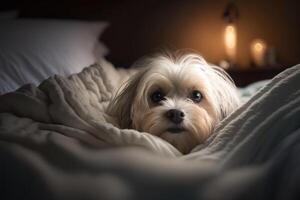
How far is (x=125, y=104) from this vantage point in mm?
1342

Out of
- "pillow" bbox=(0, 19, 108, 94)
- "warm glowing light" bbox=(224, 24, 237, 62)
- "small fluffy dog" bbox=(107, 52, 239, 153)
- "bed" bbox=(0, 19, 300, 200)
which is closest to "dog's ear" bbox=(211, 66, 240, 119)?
"small fluffy dog" bbox=(107, 52, 239, 153)

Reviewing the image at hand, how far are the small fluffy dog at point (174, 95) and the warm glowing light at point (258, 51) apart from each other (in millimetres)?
1395

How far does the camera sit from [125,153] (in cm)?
85

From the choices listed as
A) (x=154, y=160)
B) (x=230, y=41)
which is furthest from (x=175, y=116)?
(x=230, y=41)

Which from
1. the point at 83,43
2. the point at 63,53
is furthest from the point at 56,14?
the point at 63,53

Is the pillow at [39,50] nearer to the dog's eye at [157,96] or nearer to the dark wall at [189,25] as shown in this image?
the dark wall at [189,25]

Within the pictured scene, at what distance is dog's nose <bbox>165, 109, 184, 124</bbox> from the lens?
1.14 meters

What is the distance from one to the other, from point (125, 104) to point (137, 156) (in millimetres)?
508

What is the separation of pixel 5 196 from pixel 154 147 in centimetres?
31

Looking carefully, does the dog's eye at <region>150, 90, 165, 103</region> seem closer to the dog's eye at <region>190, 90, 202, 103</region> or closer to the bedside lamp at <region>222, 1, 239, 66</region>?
the dog's eye at <region>190, 90, 202, 103</region>

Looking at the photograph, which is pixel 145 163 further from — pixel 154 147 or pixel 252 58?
pixel 252 58

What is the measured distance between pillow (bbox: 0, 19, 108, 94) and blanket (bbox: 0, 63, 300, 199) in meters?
0.70

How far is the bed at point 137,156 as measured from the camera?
0.78 meters

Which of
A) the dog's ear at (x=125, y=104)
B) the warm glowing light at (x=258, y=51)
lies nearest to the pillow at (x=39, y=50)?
the dog's ear at (x=125, y=104)
